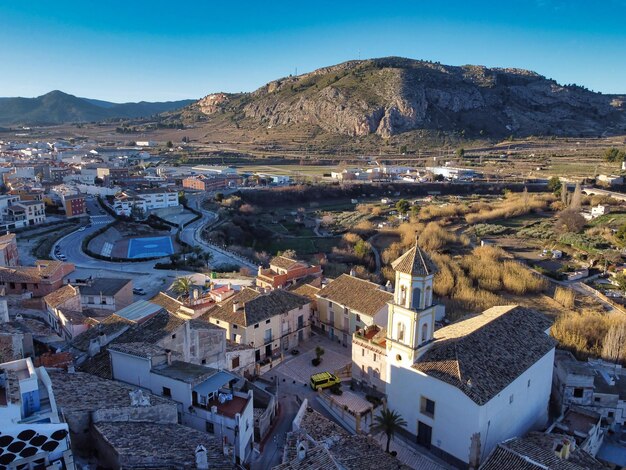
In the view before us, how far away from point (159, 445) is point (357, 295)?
15268mm

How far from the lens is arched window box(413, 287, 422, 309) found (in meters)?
19.2

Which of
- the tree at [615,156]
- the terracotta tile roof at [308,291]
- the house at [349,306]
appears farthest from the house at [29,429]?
the tree at [615,156]

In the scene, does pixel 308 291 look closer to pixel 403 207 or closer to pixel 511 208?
pixel 403 207

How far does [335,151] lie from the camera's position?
140m

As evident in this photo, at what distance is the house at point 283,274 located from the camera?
3291cm

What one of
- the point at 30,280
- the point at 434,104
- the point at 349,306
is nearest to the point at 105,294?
the point at 30,280

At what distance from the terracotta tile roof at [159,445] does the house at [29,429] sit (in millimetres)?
2013

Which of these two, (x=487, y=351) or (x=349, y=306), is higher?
(x=487, y=351)

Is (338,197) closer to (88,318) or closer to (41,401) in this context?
(88,318)

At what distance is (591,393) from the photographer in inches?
861

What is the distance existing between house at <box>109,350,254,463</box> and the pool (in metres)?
35.2

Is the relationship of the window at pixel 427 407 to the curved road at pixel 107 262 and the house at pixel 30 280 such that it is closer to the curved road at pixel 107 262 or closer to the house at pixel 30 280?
the house at pixel 30 280

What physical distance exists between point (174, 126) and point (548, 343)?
7327 inches

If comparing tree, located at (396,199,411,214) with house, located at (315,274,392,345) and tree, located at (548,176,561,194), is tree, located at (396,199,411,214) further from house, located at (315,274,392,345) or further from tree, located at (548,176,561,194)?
house, located at (315,274,392,345)
